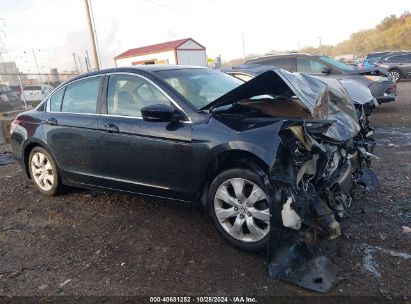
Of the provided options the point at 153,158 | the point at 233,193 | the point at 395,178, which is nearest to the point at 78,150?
the point at 153,158

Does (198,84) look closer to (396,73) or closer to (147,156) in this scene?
(147,156)

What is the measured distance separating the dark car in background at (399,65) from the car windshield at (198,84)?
18.4 metres

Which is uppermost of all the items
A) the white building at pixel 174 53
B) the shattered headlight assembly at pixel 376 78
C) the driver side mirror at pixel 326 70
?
the white building at pixel 174 53

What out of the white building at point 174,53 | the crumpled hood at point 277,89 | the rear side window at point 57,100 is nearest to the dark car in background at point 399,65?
the white building at point 174,53

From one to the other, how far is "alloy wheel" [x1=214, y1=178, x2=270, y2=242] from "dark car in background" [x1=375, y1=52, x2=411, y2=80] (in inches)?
773

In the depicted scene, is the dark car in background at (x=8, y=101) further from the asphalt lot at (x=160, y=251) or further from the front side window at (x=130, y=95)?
the front side window at (x=130, y=95)

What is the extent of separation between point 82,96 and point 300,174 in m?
2.95

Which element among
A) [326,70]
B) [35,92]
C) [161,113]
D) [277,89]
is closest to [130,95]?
[161,113]

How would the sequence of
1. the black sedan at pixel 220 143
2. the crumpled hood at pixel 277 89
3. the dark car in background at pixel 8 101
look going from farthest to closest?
the dark car in background at pixel 8 101, the crumpled hood at pixel 277 89, the black sedan at pixel 220 143

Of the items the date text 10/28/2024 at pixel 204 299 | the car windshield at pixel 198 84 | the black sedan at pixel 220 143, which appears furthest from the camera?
the car windshield at pixel 198 84

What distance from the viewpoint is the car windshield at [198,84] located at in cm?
404

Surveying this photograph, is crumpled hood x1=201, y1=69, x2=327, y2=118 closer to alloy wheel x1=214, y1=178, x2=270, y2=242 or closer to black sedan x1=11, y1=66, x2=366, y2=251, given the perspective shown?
black sedan x1=11, y1=66, x2=366, y2=251

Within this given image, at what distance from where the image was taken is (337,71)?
33.6 ft

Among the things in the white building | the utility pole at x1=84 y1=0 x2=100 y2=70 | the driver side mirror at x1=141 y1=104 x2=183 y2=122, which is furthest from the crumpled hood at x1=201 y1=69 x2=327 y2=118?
the white building
